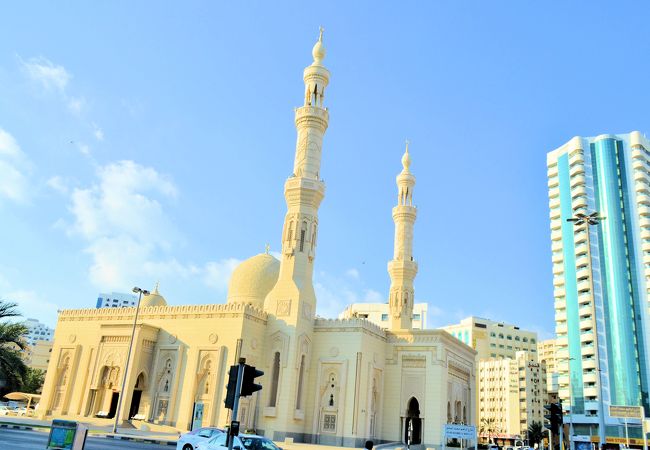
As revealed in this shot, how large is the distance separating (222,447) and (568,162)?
75.3 meters

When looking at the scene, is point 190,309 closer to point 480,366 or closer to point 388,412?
point 388,412

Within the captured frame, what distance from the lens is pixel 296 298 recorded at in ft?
128

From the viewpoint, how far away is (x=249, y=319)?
38219mm

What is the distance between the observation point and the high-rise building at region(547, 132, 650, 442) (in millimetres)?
67562

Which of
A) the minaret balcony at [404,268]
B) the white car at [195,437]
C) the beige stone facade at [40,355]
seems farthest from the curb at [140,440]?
the beige stone facade at [40,355]

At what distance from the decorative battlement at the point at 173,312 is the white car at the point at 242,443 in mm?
21245

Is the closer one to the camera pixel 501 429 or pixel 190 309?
pixel 190 309

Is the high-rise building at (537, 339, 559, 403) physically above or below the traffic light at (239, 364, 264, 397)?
above

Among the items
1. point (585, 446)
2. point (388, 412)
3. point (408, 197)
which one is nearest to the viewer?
point (585, 446)

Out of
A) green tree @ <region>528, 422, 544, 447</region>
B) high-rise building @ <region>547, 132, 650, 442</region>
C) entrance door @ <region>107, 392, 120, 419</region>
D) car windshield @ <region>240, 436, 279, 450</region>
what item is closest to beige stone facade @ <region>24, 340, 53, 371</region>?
entrance door @ <region>107, 392, 120, 419</region>

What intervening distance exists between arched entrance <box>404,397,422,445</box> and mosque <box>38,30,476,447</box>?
8 centimetres

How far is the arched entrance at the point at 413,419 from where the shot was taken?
136 feet

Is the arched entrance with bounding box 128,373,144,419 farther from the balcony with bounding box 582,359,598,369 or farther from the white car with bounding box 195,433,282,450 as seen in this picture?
the balcony with bounding box 582,359,598,369

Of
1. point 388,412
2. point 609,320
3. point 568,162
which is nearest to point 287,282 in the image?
point 388,412
